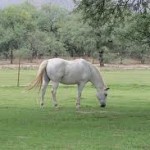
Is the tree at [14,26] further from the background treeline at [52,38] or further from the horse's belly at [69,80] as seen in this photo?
the horse's belly at [69,80]

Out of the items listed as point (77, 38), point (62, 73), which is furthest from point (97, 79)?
point (77, 38)

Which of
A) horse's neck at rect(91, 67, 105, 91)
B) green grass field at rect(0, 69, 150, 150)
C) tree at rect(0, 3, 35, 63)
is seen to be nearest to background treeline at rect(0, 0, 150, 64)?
tree at rect(0, 3, 35, 63)

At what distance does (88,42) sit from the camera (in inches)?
3548

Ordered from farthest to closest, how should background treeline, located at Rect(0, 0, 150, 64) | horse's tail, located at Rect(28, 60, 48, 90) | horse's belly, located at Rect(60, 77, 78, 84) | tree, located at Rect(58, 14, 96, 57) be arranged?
background treeline, located at Rect(0, 0, 150, 64) → tree, located at Rect(58, 14, 96, 57) → horse's belly, located at Rect(60, 77, 78, 84) → horse's tail, located at Rect(28, 60, 48, 90)

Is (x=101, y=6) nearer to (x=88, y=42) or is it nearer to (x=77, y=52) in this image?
(x=88, y=42)

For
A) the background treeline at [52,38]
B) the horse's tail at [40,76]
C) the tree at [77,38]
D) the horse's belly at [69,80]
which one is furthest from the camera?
the background treeline at [52,38]

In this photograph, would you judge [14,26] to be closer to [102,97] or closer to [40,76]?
[102,97]

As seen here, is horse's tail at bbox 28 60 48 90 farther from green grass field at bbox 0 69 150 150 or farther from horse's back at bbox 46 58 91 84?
green grass field at bbox 0 69 150 150

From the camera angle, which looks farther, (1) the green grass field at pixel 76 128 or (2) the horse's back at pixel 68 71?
(2) the horse's back at pixel 68 71

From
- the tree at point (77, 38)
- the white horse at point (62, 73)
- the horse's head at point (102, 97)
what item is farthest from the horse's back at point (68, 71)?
the tree at point (77, 38)

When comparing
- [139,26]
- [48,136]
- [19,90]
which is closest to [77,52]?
[19,90]

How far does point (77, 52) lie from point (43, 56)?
786cm

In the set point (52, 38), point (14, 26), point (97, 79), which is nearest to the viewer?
point (97, 79)

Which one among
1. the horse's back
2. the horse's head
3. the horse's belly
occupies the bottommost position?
the horse's head
